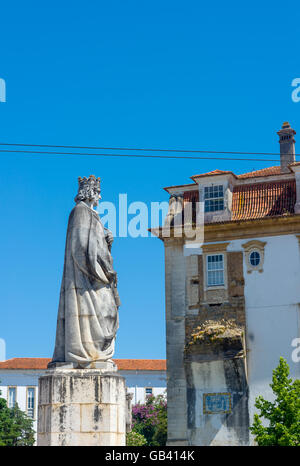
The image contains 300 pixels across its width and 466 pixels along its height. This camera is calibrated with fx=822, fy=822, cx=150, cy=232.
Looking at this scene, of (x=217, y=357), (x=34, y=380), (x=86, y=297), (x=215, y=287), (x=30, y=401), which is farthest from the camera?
(x=34, y=380)

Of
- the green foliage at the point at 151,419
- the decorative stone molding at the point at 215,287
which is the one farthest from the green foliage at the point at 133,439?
the decorative stone molding at the point at 215,287

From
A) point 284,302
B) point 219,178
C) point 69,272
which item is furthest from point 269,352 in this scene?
point 69,272

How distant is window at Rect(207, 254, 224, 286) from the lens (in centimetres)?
4109

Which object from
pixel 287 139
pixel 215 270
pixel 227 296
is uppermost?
pixel 287 139

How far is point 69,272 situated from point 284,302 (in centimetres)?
2507

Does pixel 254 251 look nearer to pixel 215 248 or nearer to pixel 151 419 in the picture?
pixel 215 248

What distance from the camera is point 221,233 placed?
4178 cm

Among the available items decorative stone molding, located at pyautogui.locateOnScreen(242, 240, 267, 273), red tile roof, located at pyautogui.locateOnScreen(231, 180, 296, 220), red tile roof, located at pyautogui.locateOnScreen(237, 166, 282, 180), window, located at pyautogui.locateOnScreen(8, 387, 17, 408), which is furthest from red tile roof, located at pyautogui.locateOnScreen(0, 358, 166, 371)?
decorative stone molding, located at pyautogui.locateOnScreen(242, 240, 267, 273)

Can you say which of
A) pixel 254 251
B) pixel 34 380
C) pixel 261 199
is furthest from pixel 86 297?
pixel 34 380

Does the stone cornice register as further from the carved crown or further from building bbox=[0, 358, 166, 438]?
building bbox=[0, 358, 166, 438]

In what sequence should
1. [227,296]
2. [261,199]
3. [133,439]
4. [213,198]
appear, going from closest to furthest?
[227,296] < [261,199] < [213,198] < [133,439]

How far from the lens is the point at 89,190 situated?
16375mm

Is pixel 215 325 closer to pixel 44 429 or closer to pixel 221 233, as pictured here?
pixel 221 233

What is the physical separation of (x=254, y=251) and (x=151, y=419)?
140 ft
